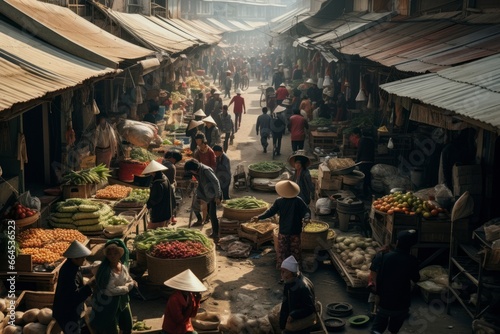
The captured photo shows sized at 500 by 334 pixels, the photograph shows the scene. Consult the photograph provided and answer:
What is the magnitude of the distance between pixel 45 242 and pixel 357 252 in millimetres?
4768

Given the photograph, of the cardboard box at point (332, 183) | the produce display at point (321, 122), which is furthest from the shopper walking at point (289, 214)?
the produce display at point (321, 122)

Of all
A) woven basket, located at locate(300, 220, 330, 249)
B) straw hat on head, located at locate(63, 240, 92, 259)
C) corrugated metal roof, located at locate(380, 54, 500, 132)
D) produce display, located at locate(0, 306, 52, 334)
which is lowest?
produce display, located at locate(0, 306, 52, 334)

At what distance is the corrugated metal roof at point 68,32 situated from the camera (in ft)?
39.7

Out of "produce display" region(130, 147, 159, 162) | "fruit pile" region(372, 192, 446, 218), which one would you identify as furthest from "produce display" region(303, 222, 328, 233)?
"produce display" region(130, 147, 159, 162)

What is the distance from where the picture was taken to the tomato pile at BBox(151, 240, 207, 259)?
31.0 ft

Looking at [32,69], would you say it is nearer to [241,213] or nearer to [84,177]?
[84,177]

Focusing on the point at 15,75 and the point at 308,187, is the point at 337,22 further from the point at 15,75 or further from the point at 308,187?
the point at 15,75

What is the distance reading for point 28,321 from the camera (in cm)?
797

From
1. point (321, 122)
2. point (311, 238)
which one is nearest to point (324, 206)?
point (311, 238)

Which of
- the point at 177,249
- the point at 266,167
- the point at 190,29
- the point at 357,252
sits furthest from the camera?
the point at 190,29

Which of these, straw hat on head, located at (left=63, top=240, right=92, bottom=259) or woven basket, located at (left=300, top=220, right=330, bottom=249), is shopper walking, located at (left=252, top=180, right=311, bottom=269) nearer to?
woven basket, located at (left=300, top=220, right=330, bottom=249)

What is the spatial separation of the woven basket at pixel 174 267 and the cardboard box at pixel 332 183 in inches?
205

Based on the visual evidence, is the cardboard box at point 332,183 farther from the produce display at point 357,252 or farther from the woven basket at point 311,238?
the woven basket at point 311,238

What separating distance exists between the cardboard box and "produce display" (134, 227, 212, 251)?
4718 millimetres
